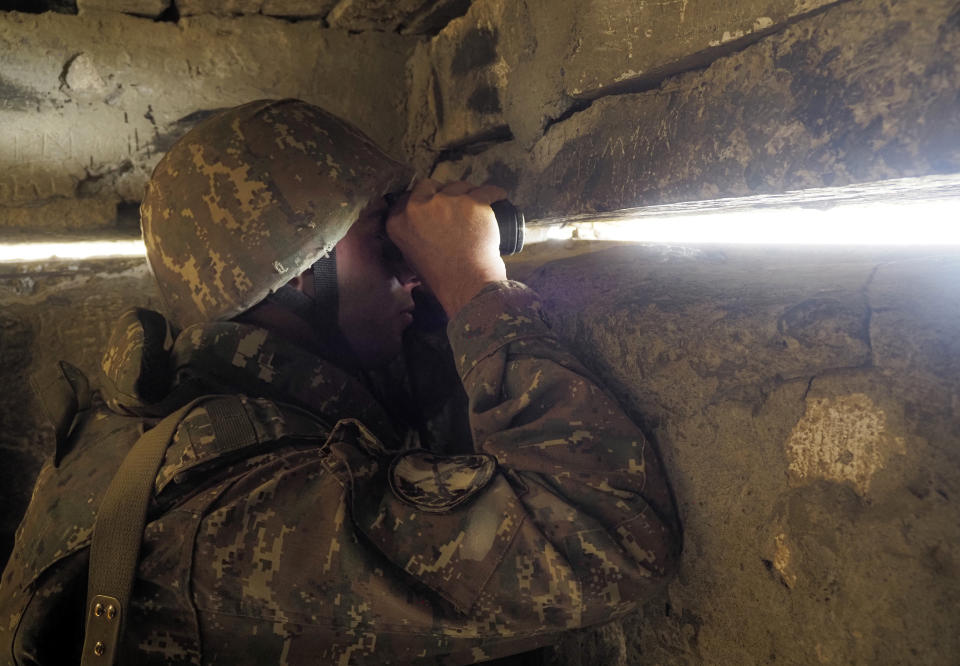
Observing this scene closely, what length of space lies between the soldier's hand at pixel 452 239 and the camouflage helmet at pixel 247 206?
14 centimetres

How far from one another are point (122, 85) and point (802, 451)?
205 cm

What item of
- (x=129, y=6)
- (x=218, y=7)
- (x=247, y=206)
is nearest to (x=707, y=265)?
(x=247, y=206)

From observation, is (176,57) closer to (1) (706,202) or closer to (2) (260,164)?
(2) (260,164)

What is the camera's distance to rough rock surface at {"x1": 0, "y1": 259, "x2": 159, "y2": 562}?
170cm

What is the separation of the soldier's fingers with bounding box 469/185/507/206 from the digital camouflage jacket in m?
0.44

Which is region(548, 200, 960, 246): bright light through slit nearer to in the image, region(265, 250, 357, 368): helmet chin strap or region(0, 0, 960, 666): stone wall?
region(0, 0, 960, 666): stone wall

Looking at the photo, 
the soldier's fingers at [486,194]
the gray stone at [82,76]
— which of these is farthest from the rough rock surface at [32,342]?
the soldier's fingers at [486,194]

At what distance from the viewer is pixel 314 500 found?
0.91 m

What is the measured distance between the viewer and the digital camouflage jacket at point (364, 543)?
86 cm

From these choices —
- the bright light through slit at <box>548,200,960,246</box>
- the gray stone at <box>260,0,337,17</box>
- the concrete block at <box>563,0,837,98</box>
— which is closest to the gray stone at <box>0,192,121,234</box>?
the gray stone at <box>260,0,337,17</box>

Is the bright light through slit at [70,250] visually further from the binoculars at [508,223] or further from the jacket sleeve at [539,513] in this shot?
the jacket sleeve at [539,513]

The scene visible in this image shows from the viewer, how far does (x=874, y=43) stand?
0.82 metres

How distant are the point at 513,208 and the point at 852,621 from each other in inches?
36.2

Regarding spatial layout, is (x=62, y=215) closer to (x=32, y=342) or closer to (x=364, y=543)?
(x=32, y=342)
